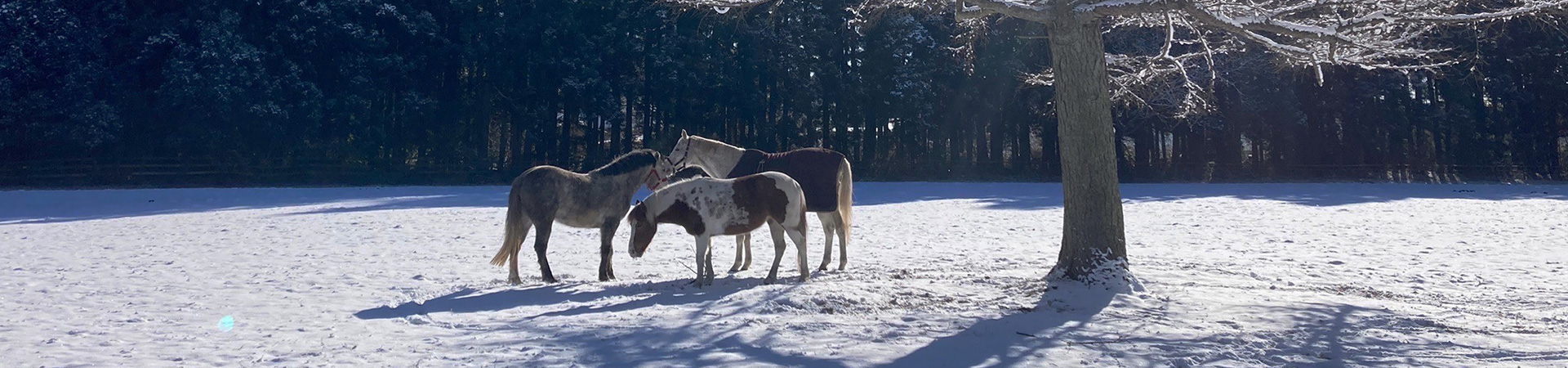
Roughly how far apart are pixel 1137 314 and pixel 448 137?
1460 inches

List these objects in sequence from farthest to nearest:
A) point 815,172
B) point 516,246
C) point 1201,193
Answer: point 1201,193
point 815,172
point 516,246

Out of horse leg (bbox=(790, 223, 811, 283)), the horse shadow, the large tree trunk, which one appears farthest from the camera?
horse leg (bbox=(790, 223, 811, 283))

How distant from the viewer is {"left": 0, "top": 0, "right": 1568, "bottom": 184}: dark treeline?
36.6 meters

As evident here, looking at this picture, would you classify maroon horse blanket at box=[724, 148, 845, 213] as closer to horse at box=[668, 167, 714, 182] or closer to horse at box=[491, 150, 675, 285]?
horse at box=[668, 167, 714, 182]

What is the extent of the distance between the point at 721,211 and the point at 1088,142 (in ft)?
9.52

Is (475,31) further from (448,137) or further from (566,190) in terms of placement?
(566,190)

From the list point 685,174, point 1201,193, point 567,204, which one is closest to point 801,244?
point 567,204

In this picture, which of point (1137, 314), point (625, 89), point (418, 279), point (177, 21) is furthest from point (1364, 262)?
point (177, 21)

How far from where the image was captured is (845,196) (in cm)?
1060

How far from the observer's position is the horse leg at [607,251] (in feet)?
31.6

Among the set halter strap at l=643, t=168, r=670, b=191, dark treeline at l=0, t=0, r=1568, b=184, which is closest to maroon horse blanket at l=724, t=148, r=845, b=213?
halter strap at l=643, t=168, r=670, b=191

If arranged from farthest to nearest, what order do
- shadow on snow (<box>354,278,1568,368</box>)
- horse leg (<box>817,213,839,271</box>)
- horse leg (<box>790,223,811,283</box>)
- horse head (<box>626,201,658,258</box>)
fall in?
1. horse leg (<box>817,213,839,271</box>)
2. horse leg (<box>790,223,811,283</box>)
3. horse head (<box>626,201,658,258</box>)
4. shadow on snow (<box>354,278,1568,368</box>)

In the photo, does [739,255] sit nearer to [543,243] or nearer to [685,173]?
[685,173]

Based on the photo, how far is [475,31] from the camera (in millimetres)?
40594
